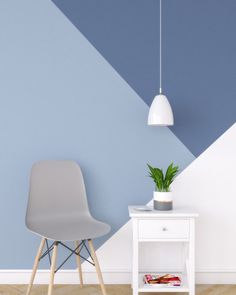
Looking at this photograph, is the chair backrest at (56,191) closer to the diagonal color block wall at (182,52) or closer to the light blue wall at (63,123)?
the light blue wall at (63,123)

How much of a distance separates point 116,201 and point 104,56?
36.6 inches

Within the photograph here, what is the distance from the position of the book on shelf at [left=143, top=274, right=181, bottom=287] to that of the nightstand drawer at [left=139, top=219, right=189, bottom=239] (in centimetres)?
27

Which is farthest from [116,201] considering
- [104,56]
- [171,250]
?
[104,56]

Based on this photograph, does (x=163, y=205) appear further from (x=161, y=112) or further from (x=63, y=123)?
(x=63, y=123)

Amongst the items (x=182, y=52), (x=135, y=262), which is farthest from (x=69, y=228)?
(x=182, y=52)

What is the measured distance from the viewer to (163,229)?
2.24 m

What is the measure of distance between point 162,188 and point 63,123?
753 millimetres

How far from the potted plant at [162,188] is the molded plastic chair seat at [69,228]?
334 millimetres

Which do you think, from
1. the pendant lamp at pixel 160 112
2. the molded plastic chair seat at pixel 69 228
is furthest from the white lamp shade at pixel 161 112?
the molded plastic chair seat at pixel 69 228

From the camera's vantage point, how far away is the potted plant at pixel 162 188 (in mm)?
2322

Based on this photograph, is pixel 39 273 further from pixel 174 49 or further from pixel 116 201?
pixel 174 49

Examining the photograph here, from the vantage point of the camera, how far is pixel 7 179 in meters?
2.53

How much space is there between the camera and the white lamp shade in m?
2.34

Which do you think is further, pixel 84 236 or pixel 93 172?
pixel 93 172
